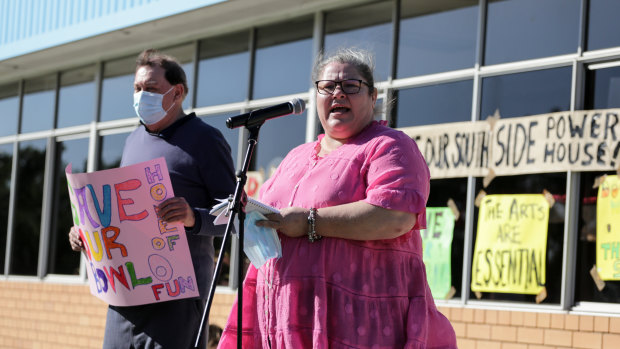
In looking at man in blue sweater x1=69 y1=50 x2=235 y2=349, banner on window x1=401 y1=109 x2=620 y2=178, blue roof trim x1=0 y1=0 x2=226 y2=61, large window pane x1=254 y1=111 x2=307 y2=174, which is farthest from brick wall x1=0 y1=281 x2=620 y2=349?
man in blue sweater x1=69 y1=50 x2=235 y2=349

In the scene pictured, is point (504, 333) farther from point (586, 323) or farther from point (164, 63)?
point (164, 63)

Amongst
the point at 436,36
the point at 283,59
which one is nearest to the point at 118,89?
the point at 283,59

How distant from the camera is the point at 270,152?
9.73 m

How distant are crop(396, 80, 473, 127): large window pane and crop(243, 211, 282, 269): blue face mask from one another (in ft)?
15.2

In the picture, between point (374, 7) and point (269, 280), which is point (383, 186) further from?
point (374, 7)

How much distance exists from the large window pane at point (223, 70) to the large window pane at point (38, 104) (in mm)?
3645

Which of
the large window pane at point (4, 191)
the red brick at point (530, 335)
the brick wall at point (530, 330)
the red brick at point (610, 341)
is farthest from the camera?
the large window pane at point (4, 191)

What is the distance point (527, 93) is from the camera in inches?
288

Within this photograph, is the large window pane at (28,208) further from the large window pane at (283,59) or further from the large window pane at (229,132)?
the large window pane at (283,59)

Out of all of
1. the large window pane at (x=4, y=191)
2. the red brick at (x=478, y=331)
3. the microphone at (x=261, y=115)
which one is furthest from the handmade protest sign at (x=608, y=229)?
the large window pane at (x=4, y=191)

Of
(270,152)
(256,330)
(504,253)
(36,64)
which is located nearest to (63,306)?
(36,64)

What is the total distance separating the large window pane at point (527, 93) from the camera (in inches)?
280

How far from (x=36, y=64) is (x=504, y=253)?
845 centimetres

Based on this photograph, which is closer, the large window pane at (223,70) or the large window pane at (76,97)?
the large window pane at (223,70)
